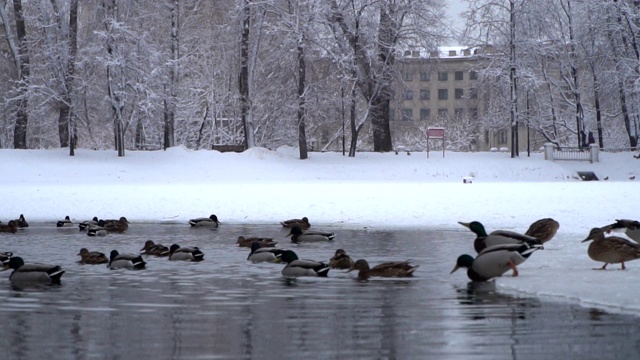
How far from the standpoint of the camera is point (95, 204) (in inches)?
1340

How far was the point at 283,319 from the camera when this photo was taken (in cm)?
1095

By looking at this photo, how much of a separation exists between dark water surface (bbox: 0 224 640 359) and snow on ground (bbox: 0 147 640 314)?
132 cm

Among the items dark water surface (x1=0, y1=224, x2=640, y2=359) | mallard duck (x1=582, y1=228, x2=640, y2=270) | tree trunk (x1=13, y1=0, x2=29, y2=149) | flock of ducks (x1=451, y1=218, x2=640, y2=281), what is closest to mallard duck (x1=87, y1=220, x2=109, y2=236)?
dark water surface (x1=0, y1=224, x2=640, y2=359)

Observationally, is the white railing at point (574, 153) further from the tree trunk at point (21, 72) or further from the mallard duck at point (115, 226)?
the mallard duck at point (115, 226)

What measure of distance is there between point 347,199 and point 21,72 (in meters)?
33.5

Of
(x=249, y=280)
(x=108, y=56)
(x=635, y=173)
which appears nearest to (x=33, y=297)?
(x=249, y=280)

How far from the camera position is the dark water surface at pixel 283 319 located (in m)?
9.04

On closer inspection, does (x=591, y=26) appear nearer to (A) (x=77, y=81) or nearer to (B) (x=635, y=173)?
(B) (x=635, y=173)

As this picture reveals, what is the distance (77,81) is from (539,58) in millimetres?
28833

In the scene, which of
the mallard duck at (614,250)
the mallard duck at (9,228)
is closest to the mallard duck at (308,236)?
the mallard duck at (9,228)

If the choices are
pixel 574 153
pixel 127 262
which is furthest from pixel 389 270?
pixel 574 153

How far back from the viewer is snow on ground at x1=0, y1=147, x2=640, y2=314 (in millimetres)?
15336

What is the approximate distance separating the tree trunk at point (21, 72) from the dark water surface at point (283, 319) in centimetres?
4392

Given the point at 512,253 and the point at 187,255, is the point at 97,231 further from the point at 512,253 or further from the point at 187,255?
the point at 512,253
